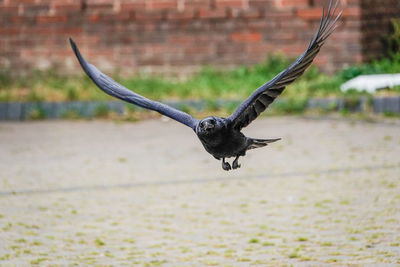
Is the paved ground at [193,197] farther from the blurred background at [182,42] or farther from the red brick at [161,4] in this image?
the red brick at [161,4]

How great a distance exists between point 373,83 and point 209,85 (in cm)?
225

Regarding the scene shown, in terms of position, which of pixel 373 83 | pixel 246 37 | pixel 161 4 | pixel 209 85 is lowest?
pixel 209 85

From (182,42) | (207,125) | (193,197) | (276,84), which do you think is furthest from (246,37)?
(207,125)

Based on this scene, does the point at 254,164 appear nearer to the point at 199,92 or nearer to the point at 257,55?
the point at 199,92

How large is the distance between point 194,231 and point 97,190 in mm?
1859

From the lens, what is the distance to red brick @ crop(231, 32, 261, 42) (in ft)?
45.6

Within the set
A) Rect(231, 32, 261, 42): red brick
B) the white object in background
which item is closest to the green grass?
the white object in background

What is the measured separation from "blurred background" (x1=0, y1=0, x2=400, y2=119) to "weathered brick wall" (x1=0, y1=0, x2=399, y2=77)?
0.02m

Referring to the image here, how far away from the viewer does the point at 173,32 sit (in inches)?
557

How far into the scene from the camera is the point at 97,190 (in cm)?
848

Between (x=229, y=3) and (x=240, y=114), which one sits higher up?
(x=229, y=3)

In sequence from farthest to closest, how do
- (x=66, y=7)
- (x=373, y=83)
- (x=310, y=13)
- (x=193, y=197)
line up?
1. (x=66, y=7)
2. (x=310, y=13)
3. (x=373, y=83)
4. (x=193, y=197)

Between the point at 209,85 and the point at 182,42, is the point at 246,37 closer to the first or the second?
the point at 182,42

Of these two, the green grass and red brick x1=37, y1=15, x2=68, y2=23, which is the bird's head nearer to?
the green grass
